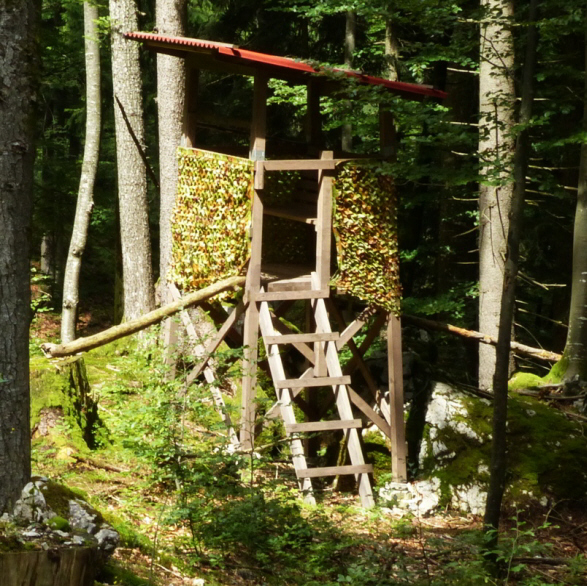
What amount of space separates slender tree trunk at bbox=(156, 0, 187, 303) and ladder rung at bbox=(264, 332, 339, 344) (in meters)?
2.84

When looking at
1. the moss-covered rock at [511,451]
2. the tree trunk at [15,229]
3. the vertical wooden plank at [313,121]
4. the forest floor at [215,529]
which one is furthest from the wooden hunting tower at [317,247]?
the tree trunk at [15,229]

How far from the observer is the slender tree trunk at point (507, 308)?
668cm

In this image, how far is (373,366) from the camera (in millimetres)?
11359

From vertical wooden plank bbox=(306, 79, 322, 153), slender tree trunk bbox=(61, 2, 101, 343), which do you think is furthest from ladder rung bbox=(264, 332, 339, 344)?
slender tree trunk bbox=(61, 2, 101, 343)

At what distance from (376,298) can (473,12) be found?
3798mm

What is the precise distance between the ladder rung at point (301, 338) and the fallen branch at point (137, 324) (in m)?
0.84

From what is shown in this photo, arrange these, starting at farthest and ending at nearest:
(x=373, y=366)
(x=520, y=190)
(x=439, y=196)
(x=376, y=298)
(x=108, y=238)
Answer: (x=108, y=238), (x=439, y=196), (x=373, y=366), (x=376, y=298), (x=520, y=190)

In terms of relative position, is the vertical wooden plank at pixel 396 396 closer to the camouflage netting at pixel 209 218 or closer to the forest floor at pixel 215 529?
the forest floor at pixel 215 529

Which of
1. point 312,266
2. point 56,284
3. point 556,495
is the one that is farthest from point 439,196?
point 56,284

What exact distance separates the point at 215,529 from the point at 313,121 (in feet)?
21.8

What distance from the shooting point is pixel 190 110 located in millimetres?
10102

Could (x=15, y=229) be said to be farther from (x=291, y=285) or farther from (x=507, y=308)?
(x=291, y=285)

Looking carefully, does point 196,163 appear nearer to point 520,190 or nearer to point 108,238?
point 520,190

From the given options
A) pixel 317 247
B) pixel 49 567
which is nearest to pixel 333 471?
pixel 317 247
